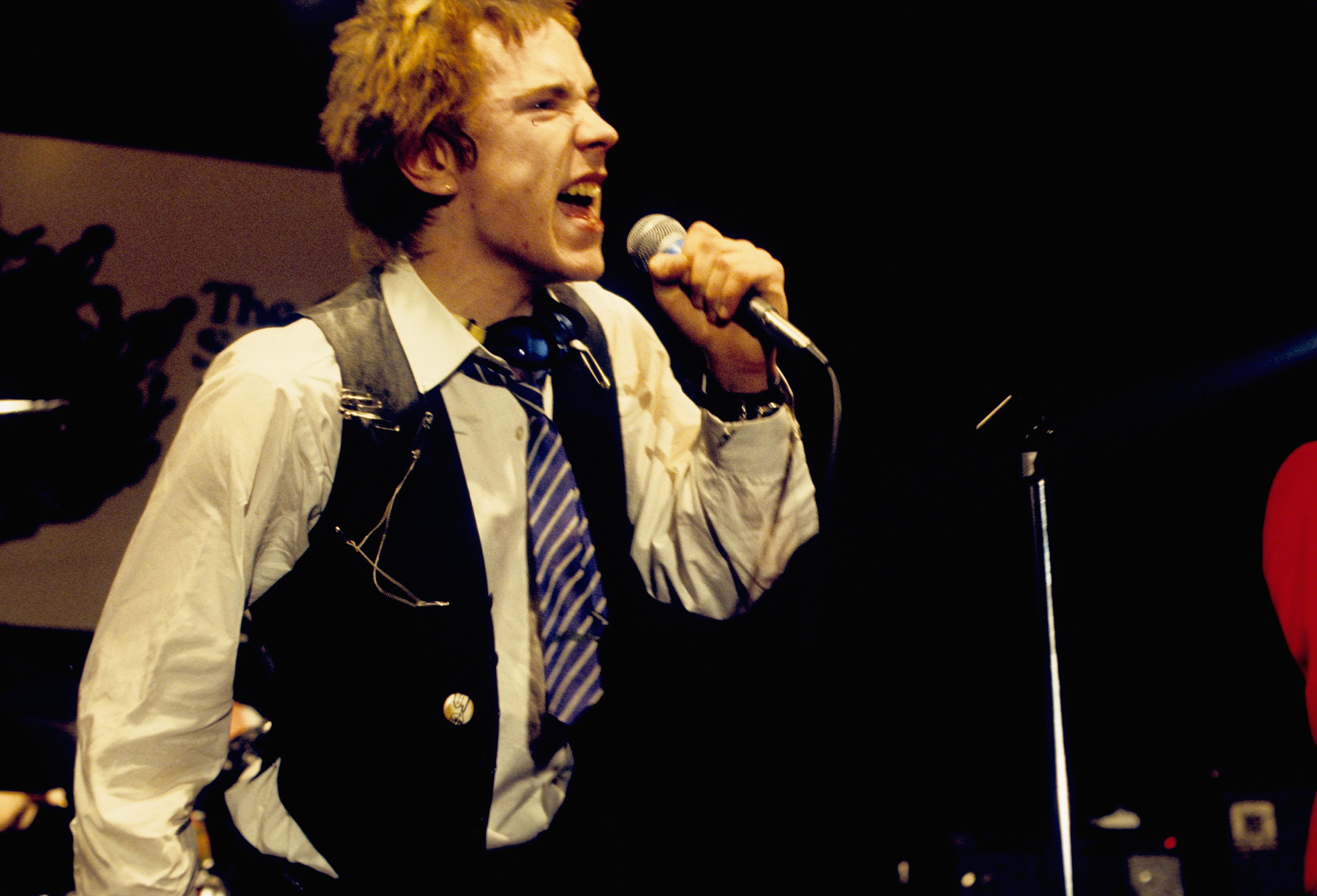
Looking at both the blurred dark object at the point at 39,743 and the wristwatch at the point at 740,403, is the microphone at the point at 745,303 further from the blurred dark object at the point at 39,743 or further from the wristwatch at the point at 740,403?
the blurred dark object at the point at 39,743

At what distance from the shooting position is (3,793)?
60.5 inches

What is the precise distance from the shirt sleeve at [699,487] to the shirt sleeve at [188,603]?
0.53 m

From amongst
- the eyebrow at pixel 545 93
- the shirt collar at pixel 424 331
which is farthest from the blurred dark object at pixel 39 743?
the eyebrow at pixel 545 93

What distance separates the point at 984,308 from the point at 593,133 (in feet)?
4.13

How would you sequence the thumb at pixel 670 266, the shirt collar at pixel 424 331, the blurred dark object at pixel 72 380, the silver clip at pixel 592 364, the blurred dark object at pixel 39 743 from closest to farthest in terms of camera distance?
1. the thumb at pixel 670 266
2. the shirt collar at pixel 424 331
3. the silver clip at pixel 592 364
4. the blurred dark object at pixel 39 743
5. the blurred dark object at pixel 72 380

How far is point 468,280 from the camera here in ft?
3.97

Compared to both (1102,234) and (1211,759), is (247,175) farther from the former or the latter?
(1211,759)

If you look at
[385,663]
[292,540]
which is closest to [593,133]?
[292,540]

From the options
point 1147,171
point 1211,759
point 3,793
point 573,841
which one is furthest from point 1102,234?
point 3,793

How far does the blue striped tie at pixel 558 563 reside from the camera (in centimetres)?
117

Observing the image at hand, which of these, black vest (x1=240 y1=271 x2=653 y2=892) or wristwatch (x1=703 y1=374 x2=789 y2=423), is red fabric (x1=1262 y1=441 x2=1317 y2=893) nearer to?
wristwatch (x1=703 y1=374 x2=789 y2=423)

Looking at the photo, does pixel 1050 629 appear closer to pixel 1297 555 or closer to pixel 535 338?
pixel 535 338

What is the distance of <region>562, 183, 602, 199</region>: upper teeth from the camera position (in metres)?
1.17

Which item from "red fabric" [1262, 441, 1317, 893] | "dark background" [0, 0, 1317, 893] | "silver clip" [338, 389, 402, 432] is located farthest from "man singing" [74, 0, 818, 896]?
"red fabric" [1262, 441, 1317, 893]
